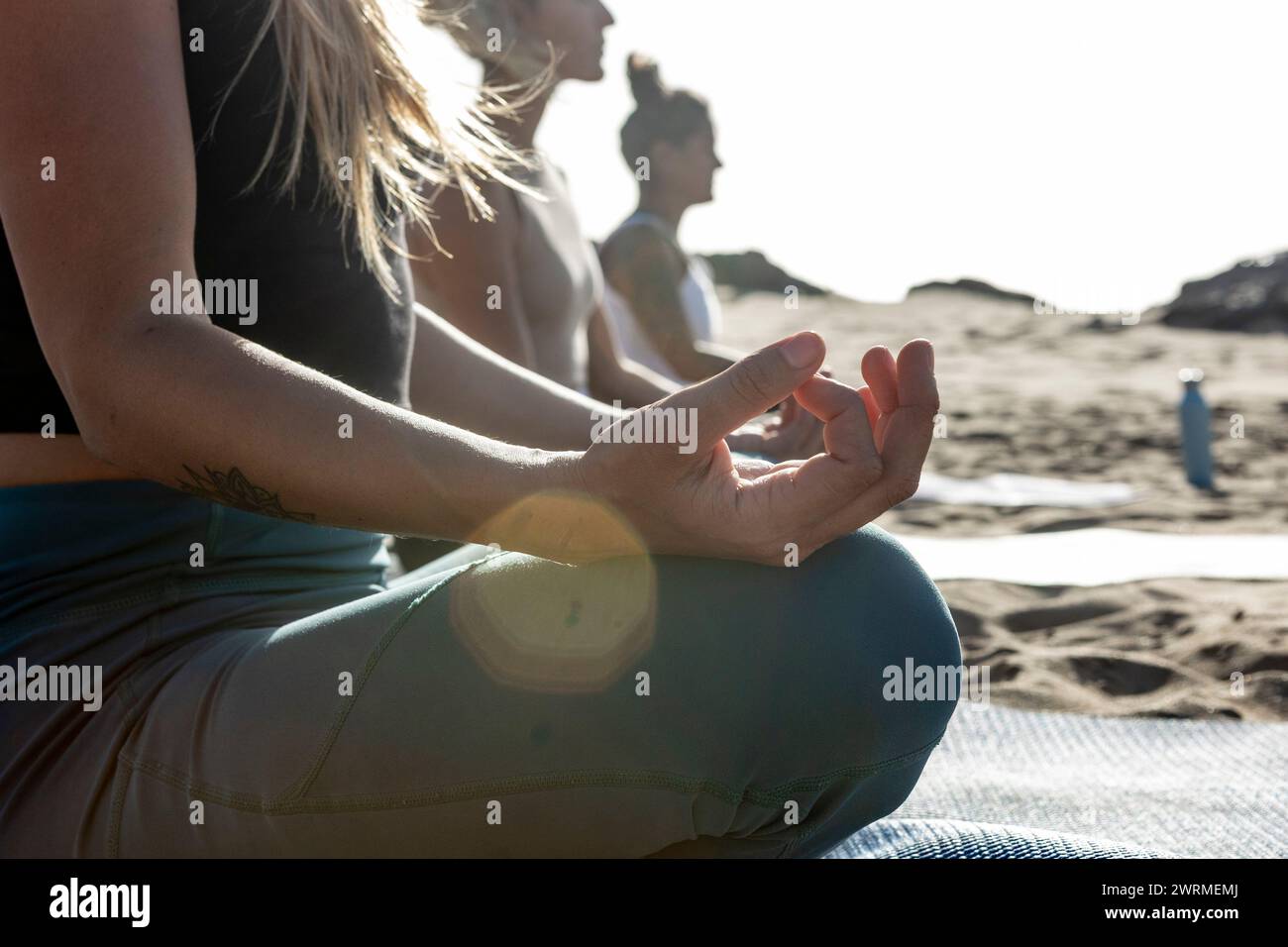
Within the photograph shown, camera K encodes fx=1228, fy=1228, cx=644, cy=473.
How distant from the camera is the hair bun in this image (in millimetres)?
4496

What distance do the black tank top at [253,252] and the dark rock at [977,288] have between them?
15.7 meters

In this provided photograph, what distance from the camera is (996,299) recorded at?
16281 millimetres

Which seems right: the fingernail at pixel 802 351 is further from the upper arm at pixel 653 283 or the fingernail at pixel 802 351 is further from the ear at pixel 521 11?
the upper arm at pixel 653 283

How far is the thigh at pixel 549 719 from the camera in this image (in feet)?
2.97

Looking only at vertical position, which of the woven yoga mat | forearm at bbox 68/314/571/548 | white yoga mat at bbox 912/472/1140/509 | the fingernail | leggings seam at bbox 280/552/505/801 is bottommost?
the woven yoga mat

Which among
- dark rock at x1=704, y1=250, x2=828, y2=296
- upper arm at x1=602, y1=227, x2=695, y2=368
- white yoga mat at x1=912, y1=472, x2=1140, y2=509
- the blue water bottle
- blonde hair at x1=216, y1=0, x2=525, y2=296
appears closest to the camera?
blonde hair at x1=216, y1=0, x2=525, y2=296

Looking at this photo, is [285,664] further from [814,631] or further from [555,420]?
[555,420]

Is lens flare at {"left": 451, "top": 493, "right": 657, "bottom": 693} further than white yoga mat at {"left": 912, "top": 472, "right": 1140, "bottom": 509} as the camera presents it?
No

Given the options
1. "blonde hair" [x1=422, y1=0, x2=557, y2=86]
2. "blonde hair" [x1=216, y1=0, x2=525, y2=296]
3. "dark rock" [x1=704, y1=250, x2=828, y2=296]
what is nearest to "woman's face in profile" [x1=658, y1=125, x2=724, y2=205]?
"blonde hair" [x1=422, y1=0, x2=557, y2=86]

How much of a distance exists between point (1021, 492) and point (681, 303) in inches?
66.3

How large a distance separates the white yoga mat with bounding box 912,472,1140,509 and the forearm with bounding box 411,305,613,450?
10.5 ft

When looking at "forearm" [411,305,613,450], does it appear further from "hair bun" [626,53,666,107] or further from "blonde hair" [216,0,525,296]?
"hair bun" [626,53,666,107]
